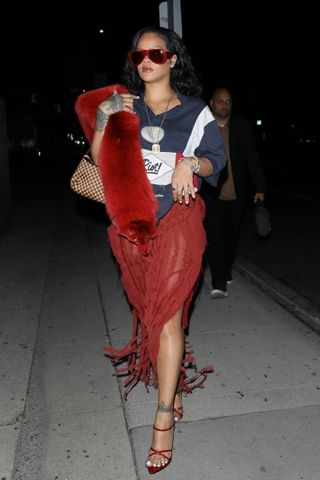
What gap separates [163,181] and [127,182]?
0.19 metres

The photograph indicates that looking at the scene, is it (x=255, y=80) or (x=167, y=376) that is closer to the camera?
(x=167, y=376)

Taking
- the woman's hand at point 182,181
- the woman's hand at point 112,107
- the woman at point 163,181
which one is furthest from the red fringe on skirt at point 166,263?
the woman's hand at point 112,107

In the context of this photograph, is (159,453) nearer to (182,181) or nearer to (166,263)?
(166,263)

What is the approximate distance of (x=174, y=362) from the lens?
2.64 m

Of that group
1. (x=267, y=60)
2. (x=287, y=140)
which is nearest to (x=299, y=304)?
(x=287, y=140)

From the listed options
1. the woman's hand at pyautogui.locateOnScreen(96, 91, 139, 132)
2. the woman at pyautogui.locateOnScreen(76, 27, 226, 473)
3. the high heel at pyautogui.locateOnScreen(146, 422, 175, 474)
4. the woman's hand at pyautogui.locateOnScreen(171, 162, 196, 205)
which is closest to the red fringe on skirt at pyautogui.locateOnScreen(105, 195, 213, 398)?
the woman at pyautogui.locateOnScreen(76, 27, 226, 473)

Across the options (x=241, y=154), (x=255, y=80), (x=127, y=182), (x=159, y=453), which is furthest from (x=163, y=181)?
(x=255, y=80)

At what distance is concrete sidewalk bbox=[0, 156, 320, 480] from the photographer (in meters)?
2.66

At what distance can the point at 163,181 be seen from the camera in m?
2.57

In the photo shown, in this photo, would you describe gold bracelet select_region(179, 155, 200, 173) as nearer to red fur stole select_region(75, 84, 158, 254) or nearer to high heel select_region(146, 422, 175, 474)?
red fur stole select_region(75, 84, 158, 254)

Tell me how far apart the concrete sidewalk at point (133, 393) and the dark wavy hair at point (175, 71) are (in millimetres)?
1849

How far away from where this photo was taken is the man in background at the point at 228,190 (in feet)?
16.0

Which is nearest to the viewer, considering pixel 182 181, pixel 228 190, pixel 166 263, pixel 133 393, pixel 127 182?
pixel 182 181

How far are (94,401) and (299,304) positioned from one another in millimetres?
2590
